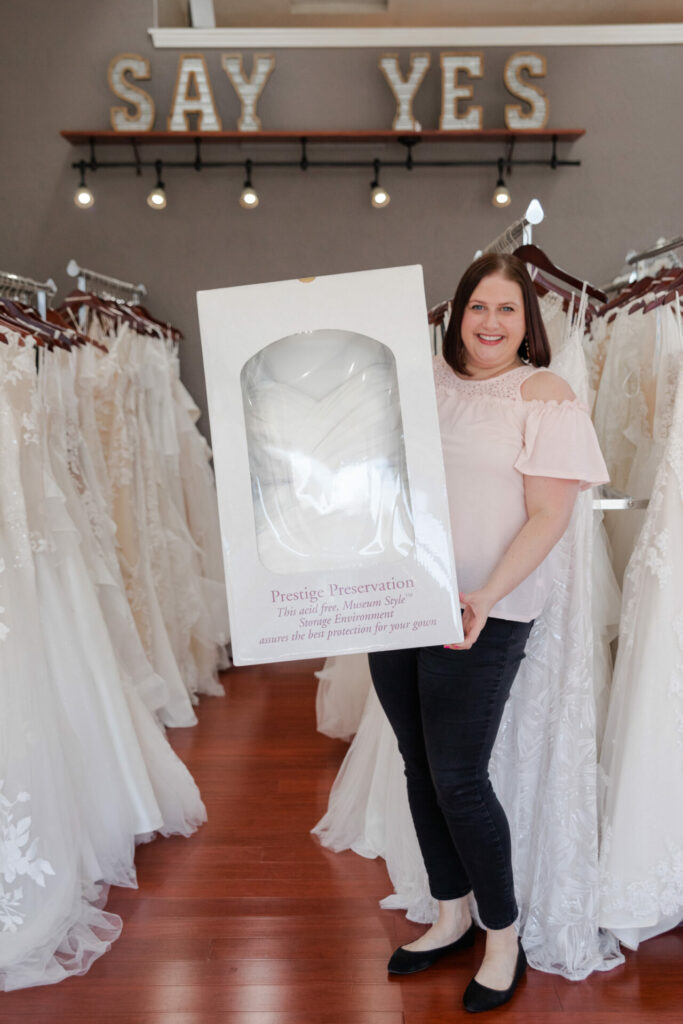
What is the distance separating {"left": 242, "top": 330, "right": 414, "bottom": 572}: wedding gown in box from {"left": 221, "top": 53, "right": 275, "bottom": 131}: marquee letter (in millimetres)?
3532

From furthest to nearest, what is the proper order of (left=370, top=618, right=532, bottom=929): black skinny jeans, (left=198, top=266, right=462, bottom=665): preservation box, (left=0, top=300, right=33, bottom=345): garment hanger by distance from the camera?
(left=0, top=300, right=33, bottom=345): garment hanger
(left=370, top=618, right=532, bottom=929): black skinny jeans
(left=198, top=266, right=462, bottom=665): preservation box

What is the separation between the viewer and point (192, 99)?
4355mm

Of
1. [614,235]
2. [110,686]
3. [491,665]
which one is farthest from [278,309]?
[614,235]

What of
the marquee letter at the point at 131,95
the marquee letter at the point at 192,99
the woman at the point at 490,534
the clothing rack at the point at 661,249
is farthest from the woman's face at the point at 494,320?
the marquee letter at the point at 131,95

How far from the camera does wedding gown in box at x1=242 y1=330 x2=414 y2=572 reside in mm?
1329

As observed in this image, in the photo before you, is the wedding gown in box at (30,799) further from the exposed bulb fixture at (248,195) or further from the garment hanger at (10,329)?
the exposed bulb fixture at (248,195)

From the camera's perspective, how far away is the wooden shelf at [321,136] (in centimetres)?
433

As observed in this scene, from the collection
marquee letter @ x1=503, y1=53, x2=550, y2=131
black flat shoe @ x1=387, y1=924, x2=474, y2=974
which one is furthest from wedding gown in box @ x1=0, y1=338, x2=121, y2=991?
marquee letter @ x1=503, y1=53, x2=550, y2=131

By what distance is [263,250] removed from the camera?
4.59m

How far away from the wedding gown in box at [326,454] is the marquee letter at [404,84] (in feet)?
11.5

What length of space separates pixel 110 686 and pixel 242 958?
30.5 inches

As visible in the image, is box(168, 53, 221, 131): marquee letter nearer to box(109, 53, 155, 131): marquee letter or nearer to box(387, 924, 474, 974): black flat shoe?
box(109, 53, 155, 131): marquee letter

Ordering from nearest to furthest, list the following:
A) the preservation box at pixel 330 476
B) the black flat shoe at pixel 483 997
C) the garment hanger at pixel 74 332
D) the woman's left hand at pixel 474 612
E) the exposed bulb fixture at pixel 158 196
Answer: the preservation box at pixel 330 476, the woman's left hand at pixel 474 612, the black flat shoe at pixel 483 997, the garment hanger at pixel 74 332, the exposed bulb fixture at pixel 158 196

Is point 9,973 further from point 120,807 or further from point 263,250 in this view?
point 263,250
